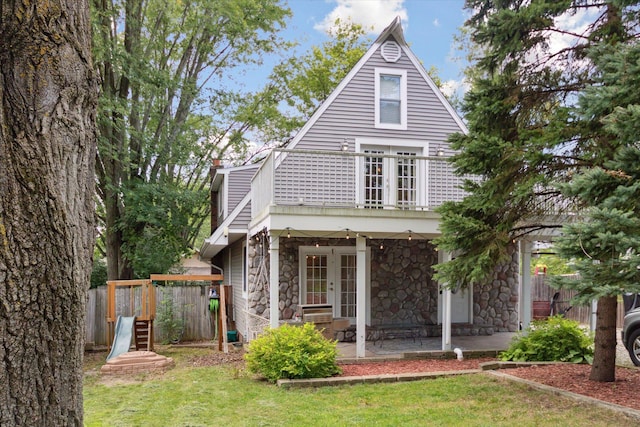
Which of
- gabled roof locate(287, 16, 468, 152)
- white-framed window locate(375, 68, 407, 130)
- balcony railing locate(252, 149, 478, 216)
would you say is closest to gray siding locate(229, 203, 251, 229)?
balcony railing locate(252, 149, 478, 216)

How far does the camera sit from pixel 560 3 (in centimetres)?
692

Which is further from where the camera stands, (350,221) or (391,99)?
(391,99)

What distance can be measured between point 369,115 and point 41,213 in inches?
→ 433

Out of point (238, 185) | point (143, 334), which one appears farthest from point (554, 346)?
point (238, 185)

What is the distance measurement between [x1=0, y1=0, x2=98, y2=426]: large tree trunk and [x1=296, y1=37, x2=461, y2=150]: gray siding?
10120 millimetres

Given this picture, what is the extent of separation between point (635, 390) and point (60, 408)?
6.83 metres

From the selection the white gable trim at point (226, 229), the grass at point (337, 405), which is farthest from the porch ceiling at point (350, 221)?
the white gable trim at point (226, 229)

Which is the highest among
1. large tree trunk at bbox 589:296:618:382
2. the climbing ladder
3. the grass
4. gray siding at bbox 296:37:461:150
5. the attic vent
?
the attic vent

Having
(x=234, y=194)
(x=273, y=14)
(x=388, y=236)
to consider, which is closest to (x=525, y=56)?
(x=388, y=236)

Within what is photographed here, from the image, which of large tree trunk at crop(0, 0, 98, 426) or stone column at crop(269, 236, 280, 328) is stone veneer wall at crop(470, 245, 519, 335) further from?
large tree trunk at crop(0, 0, 98, 426)

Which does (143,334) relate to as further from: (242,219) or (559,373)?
(559,373)

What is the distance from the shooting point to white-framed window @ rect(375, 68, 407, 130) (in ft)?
41.3

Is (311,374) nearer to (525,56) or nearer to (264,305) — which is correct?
(264,305)

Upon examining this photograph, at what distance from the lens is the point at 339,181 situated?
391 inches
